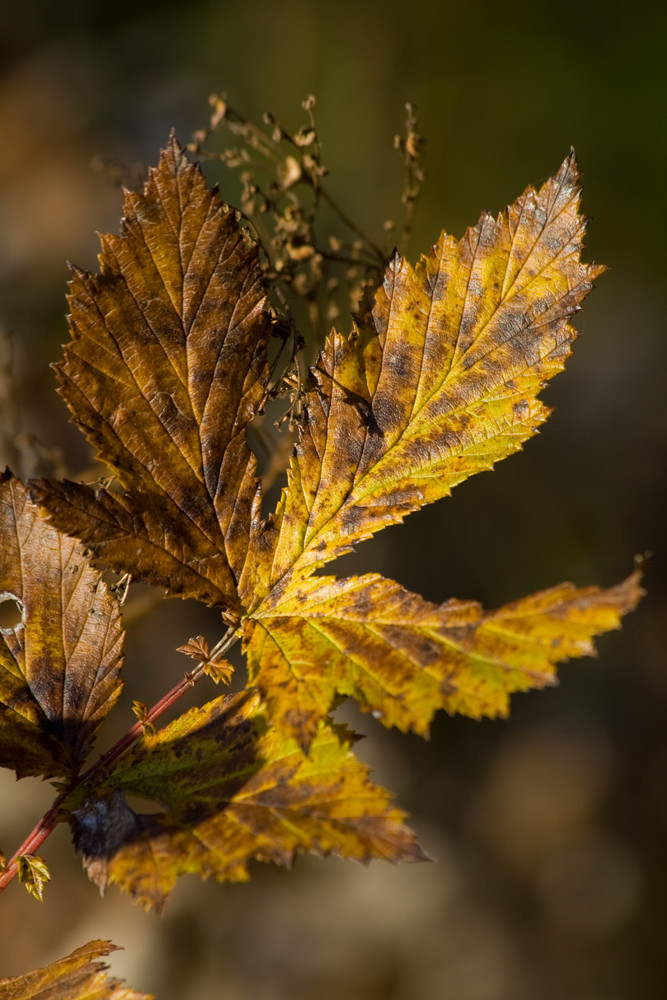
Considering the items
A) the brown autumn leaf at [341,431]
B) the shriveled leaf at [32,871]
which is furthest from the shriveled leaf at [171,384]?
the shriveled leaf at [32,871]

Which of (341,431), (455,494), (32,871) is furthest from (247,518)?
(455,494)

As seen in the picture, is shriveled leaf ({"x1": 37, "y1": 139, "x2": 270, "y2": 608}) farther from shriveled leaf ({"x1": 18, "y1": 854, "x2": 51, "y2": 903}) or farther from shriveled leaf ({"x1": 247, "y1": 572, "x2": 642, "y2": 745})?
shriveled leaf ({"x1": 18, "y1": 854, "x2": 51, "y2": 903})

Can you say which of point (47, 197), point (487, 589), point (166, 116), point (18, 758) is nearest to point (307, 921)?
point (487, 589)

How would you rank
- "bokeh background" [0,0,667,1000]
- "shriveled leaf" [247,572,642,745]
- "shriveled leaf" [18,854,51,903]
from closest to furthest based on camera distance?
"shriveled leaf" [247,572,642,745] → "shriveled leaf" [18,854,51,903] → "bokeh background" [0,0,667,1000]

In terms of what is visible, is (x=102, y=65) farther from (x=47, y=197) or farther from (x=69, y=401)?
(x=69, y=401)

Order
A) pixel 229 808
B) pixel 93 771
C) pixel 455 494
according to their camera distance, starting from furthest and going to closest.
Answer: pixel 455 494
pixel 93 771
pixel 229 808

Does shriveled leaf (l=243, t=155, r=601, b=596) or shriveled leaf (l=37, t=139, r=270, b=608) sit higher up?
shriveled leaf (l=37, t=139, r=270, b=608)

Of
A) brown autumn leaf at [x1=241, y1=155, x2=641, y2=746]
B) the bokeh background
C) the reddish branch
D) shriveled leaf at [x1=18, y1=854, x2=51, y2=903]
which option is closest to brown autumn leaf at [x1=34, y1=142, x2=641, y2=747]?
brown autumn leaf at [x1=241, y1=155, x2=641, y2=746]

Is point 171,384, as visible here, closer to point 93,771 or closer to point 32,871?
point 93,771
